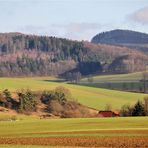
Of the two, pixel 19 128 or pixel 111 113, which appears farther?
pixel 111 113

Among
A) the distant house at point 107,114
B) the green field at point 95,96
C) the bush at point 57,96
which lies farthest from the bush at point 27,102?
the distant house at point 107,114

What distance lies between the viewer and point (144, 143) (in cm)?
5588

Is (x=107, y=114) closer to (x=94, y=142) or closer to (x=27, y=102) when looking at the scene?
(x=27, y=102)

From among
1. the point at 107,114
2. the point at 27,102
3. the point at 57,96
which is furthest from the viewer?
the point at 57,96

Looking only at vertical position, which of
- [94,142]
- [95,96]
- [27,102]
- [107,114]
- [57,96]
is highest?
[94,142]

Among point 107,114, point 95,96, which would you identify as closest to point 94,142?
point 107,114

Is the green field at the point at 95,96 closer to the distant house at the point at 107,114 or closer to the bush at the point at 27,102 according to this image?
the bush at the point at 27,102

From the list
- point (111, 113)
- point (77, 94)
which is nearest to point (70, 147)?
point (111, 113)

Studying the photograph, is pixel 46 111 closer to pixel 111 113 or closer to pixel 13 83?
pixel 111 113

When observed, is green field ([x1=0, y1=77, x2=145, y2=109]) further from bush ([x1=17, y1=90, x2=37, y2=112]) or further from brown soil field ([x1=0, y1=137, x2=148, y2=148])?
brown soil field ([x1=0, y1=137, x2=148, y2=148])

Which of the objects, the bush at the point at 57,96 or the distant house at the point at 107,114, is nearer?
the distant house at the point at 107,114

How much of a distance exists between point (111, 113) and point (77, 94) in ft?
138

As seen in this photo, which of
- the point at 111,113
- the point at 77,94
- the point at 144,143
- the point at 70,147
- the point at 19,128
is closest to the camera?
the point at 70,147

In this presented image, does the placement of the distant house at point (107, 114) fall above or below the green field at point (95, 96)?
below
